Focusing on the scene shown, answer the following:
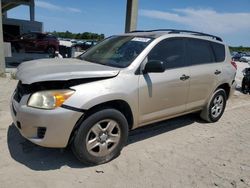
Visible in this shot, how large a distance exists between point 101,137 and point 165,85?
131 cm

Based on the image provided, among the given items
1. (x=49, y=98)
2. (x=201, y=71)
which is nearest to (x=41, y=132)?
(x=49, y=98)

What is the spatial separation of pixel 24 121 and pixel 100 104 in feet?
3.08

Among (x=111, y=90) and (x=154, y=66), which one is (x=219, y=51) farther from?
(x=111, y=90)

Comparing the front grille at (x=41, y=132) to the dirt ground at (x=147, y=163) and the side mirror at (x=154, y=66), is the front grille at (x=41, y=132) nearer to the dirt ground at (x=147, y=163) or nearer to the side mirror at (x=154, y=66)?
the dirt ground at (x=147, y=163)

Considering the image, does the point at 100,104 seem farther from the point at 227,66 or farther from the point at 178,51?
the point at 227,66

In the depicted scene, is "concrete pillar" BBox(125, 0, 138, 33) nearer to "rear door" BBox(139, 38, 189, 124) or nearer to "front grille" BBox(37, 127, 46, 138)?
"rear door" BBox(139, 38, 189, 124)

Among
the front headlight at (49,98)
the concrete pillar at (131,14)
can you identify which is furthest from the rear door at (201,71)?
the concrete pillar at (131,14)

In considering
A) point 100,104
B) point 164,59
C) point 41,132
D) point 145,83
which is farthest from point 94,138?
point 164,59

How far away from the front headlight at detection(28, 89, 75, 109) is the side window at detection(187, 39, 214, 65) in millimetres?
2554

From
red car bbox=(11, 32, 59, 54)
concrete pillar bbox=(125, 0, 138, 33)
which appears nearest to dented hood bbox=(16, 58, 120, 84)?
concrete pillar bbox=(125, 0, 138, 33)

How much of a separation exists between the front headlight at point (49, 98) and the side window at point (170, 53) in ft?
4.91

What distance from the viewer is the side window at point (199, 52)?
4.99m

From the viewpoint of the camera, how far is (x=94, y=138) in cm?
364

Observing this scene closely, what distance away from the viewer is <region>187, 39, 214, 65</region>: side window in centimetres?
499
